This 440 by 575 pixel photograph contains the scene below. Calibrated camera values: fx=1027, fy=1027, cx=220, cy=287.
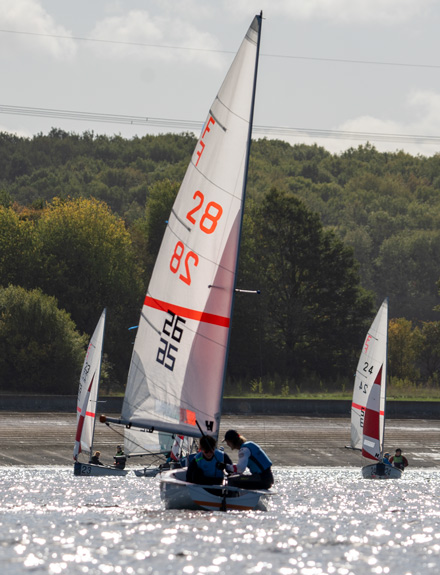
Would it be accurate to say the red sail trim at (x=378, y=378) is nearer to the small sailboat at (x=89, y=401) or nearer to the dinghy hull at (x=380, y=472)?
the dinghy hull at (x=380, y=472)

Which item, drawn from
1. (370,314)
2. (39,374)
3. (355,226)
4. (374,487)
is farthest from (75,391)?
(355,226)

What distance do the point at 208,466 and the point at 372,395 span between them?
76.6 ft

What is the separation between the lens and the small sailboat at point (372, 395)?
44.7 m

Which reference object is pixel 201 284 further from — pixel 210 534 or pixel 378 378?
pixel 378 378

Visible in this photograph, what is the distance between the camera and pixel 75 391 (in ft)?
235

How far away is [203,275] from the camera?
23625mm

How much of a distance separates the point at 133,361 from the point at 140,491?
32.7ft

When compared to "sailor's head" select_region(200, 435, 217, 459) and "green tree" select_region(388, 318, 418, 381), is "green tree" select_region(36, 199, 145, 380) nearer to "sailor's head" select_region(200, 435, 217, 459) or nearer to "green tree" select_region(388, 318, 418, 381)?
"green tree" select_region(388, 318, 418, 381)

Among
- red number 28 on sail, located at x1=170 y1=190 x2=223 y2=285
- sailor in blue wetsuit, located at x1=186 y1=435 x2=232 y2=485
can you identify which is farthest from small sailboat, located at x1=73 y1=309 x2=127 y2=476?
red number 28 on sail, located at x1=170 y1=190 x2=223 y2=285

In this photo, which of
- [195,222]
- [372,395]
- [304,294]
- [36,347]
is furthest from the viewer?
[304,294]

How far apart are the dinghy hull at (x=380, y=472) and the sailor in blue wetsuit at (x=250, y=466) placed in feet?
64.4

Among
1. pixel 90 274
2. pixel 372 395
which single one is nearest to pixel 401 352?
pixel 90 274

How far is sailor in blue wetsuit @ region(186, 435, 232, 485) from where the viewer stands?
75.5 feet

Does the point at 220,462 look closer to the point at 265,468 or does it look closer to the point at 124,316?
the point at 265,468
